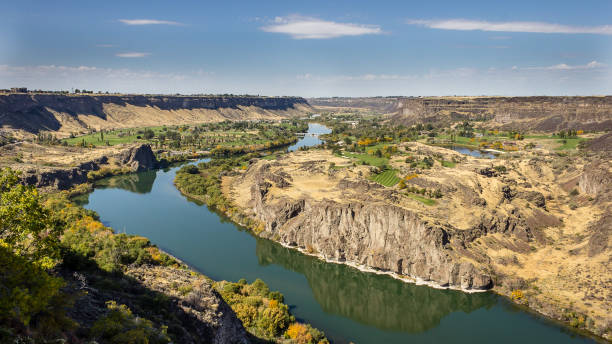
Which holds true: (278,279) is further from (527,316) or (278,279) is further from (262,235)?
(527,316)

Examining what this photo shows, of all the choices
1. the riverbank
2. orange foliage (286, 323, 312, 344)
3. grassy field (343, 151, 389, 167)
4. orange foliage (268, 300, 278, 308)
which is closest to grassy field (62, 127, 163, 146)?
grassy field (343, 151, 389, 167)

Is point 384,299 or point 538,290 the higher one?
point 538,290

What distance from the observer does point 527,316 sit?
42.4 metres

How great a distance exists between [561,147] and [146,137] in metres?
171

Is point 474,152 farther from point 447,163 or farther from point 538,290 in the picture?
point 538,290

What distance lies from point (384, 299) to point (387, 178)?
34798 millimetres

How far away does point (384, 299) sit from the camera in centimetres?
4775

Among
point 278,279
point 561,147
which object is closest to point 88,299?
point 278,279

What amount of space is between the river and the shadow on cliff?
0.12m

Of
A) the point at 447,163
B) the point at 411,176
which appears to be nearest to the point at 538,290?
the point at 411,176

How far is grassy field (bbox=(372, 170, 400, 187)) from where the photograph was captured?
74.4m

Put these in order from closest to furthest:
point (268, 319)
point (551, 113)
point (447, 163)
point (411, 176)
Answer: point (268, 319) < point (411, 176) < point (447, 163) < point (551, 113)

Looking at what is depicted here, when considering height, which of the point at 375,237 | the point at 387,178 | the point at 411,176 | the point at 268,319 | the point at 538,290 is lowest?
the point at 538,290

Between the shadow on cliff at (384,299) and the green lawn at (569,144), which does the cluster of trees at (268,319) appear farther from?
the green lawn at (569,144)
